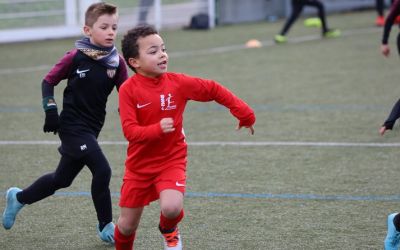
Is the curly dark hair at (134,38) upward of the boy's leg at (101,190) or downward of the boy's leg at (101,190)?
upward

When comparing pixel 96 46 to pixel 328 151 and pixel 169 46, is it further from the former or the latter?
pixel 169 46

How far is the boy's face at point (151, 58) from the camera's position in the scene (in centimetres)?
501

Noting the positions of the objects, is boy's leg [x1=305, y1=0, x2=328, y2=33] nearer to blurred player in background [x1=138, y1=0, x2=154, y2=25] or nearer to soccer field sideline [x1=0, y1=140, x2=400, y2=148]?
blurred player in background [x1=138, y1=0, x2=154, y2=25]

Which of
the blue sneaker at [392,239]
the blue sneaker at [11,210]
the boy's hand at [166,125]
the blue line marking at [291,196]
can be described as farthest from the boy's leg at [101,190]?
the blue sneaker at [392,239]

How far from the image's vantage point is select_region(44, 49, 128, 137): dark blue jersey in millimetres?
5785

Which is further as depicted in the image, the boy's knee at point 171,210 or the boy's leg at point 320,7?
the boy's leg at point 320,7

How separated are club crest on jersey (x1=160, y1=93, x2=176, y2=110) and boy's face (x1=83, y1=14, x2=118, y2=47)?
0.95 metres

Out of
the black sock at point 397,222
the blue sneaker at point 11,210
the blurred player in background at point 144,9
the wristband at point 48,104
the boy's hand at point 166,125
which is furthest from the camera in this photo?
the blurred player in background at point 144,9

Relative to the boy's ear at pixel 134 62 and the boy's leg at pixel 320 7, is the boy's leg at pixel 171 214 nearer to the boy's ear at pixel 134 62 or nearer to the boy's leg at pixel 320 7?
the boy's ear at pixel 134 62

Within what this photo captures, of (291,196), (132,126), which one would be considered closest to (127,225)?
(132,126)

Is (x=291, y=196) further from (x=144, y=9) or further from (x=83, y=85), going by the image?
(x=144, y=9)

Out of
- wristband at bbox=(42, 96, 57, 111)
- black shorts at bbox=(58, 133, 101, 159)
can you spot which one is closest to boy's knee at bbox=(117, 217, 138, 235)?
→ black shorts at bbox=(58, 133, 101, 159)

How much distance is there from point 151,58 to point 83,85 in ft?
3.07

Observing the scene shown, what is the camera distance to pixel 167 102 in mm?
5023
